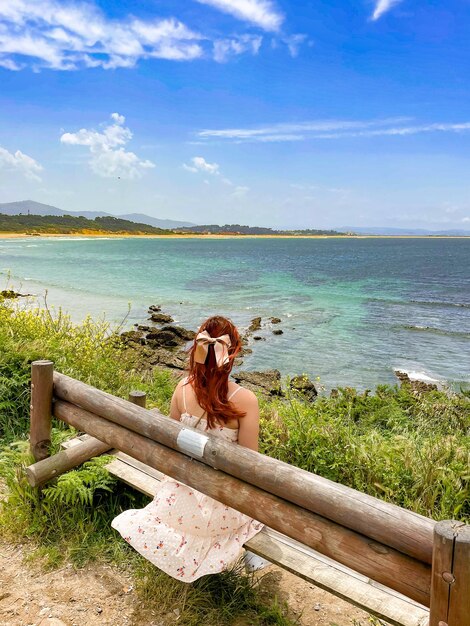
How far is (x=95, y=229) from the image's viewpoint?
167m

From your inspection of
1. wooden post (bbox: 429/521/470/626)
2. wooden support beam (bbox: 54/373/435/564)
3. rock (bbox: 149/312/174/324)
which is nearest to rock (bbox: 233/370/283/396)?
rock (bbox: 149/312/174/324)

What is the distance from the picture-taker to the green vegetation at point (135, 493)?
3621 millimetres

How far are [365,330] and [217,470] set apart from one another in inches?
848

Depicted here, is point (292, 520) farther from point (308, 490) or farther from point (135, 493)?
point (135, 493)

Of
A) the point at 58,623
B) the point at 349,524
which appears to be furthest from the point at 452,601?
the point at 58,623

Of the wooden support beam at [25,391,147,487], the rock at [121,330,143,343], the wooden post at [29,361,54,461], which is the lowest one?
the rock at [121,330,143,343]

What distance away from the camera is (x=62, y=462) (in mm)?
4543

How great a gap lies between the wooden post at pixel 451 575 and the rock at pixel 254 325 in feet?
66.2

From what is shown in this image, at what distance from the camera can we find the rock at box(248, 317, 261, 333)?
74.7 ft

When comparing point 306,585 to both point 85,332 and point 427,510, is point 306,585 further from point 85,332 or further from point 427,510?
point 85,332

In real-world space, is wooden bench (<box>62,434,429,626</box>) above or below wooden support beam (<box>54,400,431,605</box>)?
below

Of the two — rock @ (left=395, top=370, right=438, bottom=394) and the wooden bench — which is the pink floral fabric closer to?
the wooden bench

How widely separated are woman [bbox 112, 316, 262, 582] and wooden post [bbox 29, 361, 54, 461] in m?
1.44

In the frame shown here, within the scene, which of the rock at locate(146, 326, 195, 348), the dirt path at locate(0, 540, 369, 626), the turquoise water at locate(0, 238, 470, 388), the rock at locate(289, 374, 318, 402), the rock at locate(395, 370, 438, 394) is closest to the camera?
the dirt path at locate(0, 540, 369, 626)
